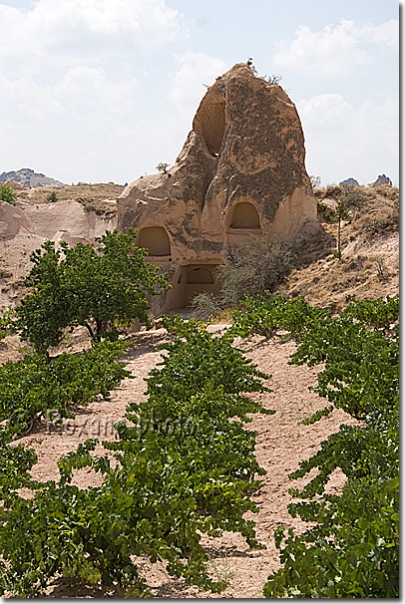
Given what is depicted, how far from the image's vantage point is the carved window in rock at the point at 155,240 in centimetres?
2528

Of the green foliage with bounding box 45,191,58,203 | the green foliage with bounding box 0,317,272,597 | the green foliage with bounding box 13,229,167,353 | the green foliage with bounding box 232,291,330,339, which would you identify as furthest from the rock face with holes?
the green foliage with bounding box 45,191,58,203

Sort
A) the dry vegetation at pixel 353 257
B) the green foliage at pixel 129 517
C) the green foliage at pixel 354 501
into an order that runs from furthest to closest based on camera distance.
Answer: the dry vegetation at pixel 353 257, the green foliage at pixel 129 517, the green foliage at pixel 354 501

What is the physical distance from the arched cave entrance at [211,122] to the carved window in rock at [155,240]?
370 cm

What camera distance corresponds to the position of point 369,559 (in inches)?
131

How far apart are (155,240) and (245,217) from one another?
3604 mm

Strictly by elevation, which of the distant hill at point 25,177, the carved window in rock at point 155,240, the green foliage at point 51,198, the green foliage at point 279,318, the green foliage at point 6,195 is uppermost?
the distant hill at point 25,177

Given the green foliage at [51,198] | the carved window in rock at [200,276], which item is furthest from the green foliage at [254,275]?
the green foliage at [51,198]

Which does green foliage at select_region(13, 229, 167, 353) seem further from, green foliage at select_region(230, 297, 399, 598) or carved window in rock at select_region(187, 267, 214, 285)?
carved window in rock at select_region(187, 267, 214, 285)

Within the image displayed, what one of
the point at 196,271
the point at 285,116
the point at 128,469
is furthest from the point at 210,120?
the point at 128,469

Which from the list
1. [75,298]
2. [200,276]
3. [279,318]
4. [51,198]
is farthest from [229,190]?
[51,198]

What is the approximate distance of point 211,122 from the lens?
1031 inches

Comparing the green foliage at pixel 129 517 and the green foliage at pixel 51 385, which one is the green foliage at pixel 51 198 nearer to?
the green foliage at pixel 51 385

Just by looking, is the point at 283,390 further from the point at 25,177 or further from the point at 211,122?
the point at 25,177

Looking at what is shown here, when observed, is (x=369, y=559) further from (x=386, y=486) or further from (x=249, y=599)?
(x=249, y=599)
